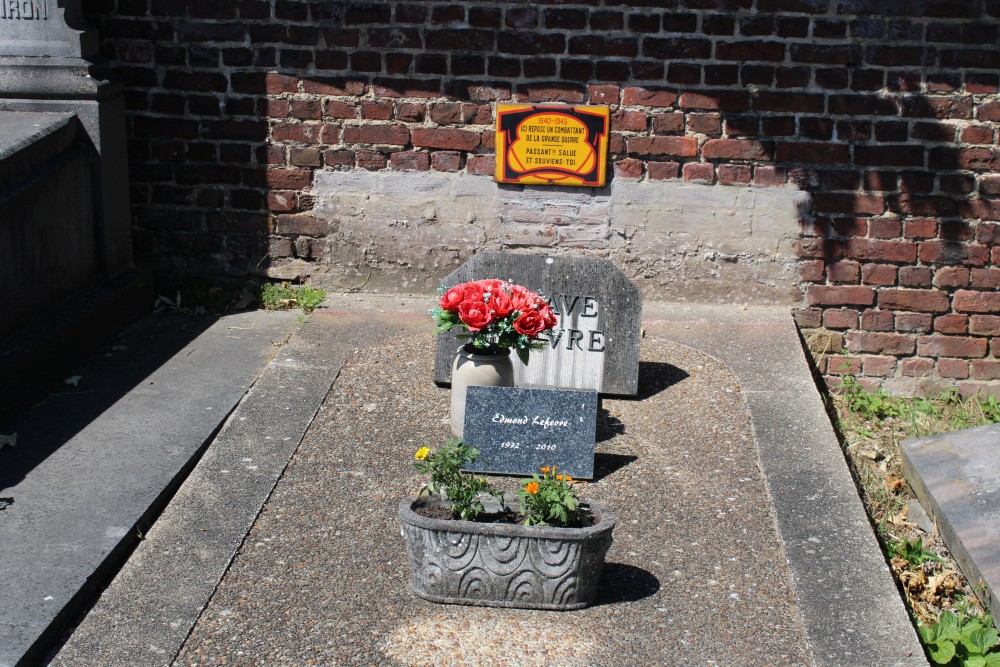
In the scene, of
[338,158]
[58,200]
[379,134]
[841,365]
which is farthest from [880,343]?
[58,200]

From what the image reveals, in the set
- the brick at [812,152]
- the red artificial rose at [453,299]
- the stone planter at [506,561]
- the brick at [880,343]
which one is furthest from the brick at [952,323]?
the stone planter at [506,561]

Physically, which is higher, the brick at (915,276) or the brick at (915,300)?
the brick at (915,276)

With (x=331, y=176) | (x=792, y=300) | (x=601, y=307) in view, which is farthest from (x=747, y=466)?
(x=331, y=176)

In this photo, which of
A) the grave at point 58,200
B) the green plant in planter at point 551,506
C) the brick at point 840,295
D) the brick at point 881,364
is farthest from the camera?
the brick at point 881,364

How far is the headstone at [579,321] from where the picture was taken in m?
5.06

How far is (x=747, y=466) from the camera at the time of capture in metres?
4.46

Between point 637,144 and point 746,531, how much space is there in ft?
8.80

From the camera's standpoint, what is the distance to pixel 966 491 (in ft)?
15.2

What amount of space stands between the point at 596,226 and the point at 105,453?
291 centimetres

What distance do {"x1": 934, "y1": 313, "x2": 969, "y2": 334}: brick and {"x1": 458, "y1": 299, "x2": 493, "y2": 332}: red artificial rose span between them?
9.85ft

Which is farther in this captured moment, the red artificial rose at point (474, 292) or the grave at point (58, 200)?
the grave at point (58, 200)

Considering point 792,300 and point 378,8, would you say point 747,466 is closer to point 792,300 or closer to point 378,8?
point 792,300

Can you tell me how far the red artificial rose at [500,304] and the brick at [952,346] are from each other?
289 centimetres

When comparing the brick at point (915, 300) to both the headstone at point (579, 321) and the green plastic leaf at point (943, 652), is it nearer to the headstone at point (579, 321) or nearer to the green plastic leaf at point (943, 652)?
the headstone at point (579, 321)
